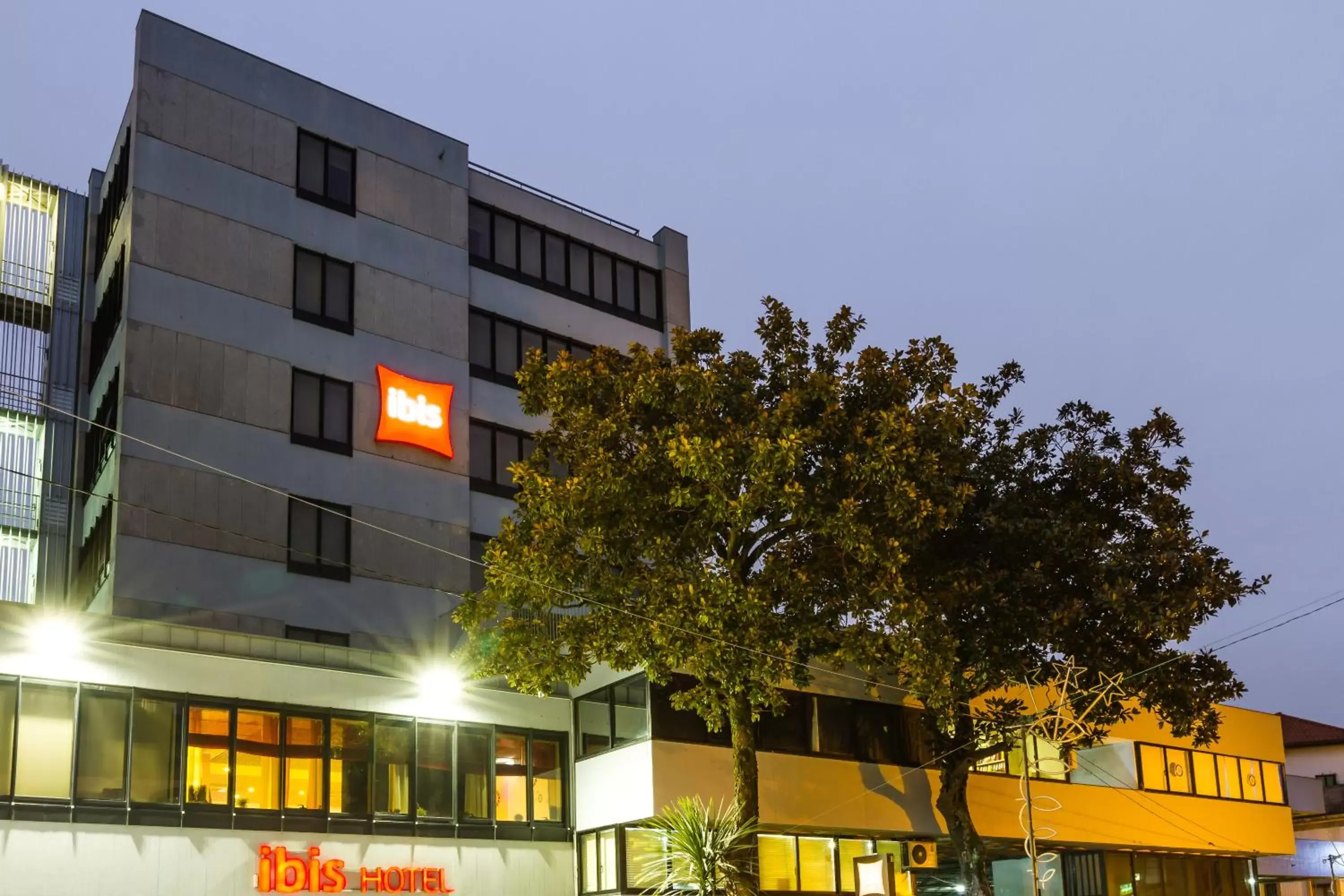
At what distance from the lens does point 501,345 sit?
43.6 meters

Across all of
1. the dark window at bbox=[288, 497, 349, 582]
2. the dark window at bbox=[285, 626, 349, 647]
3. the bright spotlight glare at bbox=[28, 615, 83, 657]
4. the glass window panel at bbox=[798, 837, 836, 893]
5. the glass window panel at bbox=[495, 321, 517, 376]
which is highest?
the glass window panel at bbox=[495, 321, 517, 376]

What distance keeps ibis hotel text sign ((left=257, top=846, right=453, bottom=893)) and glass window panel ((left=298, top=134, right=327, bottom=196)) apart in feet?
62.8

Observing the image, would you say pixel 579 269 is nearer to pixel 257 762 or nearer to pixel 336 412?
pixel 336 412

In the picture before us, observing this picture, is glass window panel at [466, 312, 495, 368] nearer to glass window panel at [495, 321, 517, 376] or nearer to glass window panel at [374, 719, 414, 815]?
glass window panel at [495, 321, 517, 376]

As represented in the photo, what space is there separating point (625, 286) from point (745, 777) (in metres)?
22.9

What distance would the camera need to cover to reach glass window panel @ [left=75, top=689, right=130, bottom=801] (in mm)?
25812

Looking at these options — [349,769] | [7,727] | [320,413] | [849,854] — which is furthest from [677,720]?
[320,413]

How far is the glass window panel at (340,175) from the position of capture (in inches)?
1607

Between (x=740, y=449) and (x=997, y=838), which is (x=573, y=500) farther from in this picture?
(x=997, y=838)

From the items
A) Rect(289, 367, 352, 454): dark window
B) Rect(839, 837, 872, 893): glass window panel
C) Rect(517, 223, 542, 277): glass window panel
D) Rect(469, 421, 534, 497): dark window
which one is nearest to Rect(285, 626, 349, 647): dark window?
Rect(289, 367, 352, 454): dark window

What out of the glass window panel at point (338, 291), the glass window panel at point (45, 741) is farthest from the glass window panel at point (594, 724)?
the glass window panel at point (338, 291)

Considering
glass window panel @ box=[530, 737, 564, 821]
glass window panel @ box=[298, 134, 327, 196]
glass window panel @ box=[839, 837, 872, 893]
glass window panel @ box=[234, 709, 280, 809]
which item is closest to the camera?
glass window panel @ box=[234, 709, 280, 809]

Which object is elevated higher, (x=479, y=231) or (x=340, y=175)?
(x=340, y=175)

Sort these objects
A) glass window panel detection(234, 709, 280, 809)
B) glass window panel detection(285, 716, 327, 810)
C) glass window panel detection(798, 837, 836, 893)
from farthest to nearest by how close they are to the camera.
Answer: glass window panel detection(798, 837, 836, 893) < glass window panel detection(285, 716, 327, 810) < glass window panel detection(234, 709, 280, 809)
